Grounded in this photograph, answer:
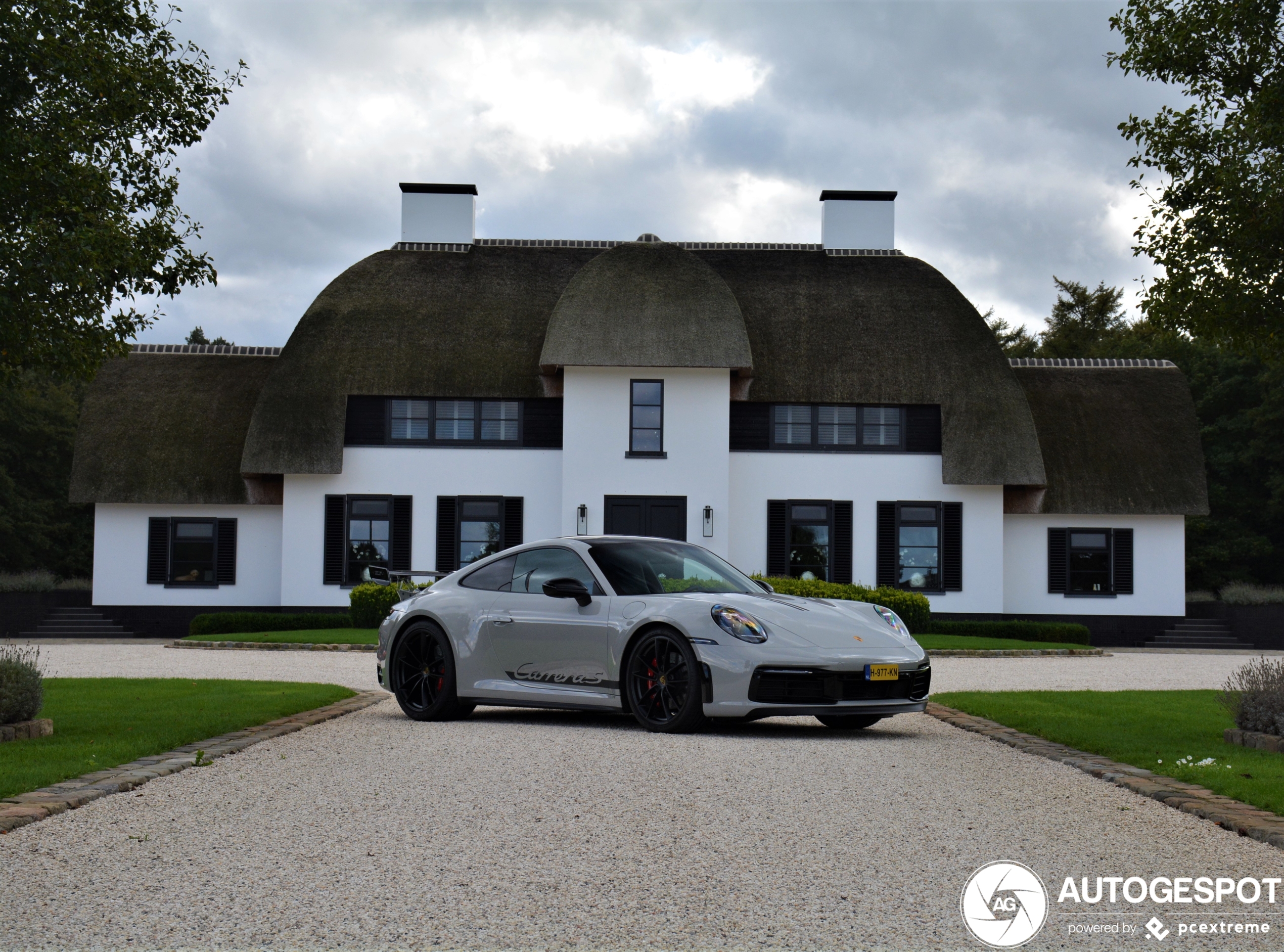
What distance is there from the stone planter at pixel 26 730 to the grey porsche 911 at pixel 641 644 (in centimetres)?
277

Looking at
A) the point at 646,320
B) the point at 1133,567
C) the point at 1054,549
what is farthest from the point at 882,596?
the point at 1133,567

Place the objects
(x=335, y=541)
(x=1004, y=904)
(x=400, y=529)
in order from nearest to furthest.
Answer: (x=1004, y=904)
(x=400, y=529)
(x=335, y=541)

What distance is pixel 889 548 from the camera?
107 ft

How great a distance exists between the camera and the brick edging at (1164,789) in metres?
6.30

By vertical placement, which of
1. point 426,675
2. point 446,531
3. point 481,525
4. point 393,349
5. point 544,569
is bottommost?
point 426,675

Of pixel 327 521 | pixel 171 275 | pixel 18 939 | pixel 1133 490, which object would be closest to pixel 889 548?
pixel 1133 490

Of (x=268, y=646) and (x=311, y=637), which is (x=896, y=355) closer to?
(x=311, y=637)

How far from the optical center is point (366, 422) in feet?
106

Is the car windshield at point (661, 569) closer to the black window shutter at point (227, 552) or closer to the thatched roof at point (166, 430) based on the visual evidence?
the thatched roof at point (166, 430)

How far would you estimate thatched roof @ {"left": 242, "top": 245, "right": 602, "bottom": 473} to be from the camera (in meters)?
31.7

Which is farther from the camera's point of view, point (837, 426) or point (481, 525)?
point (837, 426)

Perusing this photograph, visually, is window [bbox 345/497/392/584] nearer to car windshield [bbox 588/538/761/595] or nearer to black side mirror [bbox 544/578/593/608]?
car windshield [bbox 588/538/761/595]

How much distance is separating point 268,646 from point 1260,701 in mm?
18941

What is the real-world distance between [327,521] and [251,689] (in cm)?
1859
